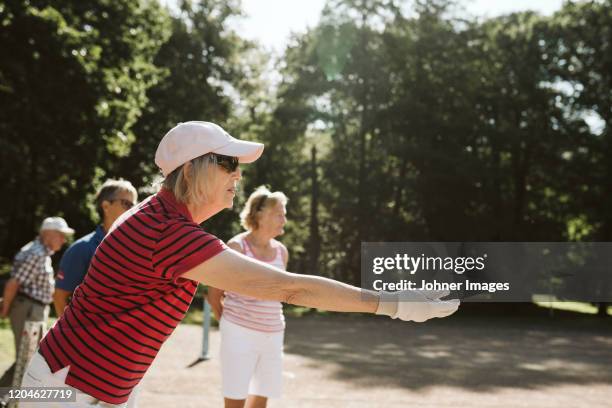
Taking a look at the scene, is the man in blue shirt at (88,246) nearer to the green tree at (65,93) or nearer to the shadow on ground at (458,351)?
the shadow on ground at (458,351)

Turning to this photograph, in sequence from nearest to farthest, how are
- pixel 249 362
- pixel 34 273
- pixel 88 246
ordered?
pixel 88 246 → pixel 249 362 → pixel 34 273

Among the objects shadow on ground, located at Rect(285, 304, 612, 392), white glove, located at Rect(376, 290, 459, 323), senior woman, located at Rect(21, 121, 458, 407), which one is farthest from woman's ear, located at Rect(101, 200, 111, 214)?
shadow on ground, located at Rect(285, 304, 612, 392)

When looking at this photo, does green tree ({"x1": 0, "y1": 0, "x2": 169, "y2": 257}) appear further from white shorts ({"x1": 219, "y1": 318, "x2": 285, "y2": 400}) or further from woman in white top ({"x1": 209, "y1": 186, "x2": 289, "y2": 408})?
white shorts ({"x1": 219, "y1": 318, "x2": 285, "y2": 400})

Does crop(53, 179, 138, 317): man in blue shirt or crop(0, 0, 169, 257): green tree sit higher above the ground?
crop(0, 0, 169, 257): green tree

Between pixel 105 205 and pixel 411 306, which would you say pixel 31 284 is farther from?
pixel 411 306

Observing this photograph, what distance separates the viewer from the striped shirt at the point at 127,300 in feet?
6.61

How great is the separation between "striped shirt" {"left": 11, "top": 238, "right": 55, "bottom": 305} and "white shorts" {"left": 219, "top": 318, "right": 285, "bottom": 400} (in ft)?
10.5

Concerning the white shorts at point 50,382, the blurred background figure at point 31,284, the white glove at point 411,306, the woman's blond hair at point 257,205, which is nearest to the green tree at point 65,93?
the blurred background figure at point 31,284

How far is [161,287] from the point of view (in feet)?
6.92

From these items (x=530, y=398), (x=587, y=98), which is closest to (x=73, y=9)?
(x=530, y=398)

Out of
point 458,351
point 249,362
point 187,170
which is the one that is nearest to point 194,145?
point 187,170

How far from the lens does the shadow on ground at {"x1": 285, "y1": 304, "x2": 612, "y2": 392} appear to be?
976 centimetres

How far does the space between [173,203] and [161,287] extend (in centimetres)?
26

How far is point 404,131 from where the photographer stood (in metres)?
30.1
